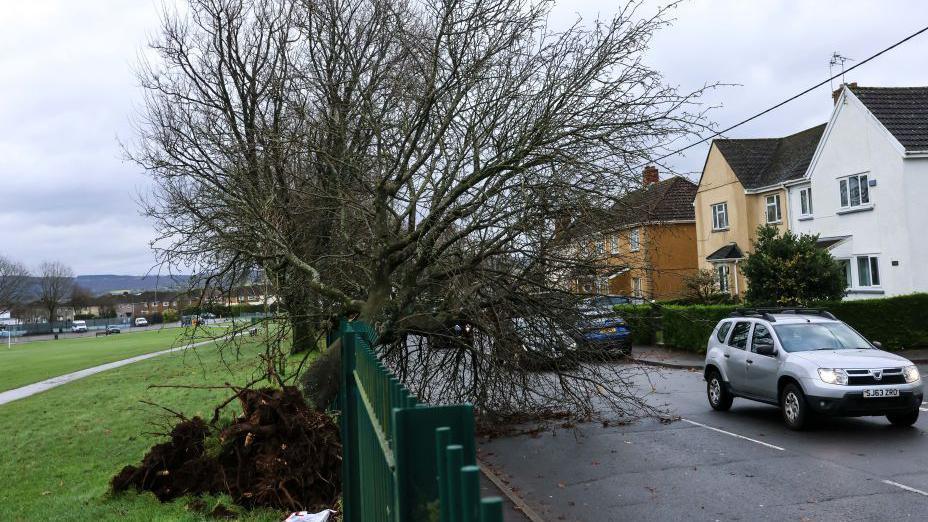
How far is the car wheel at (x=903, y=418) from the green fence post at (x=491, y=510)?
37.6ft

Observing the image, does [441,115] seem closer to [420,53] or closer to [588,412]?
[420,53]

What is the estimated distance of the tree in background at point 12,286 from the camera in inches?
4220

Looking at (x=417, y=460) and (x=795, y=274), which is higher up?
(x=795, y=274)

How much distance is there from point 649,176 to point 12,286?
122m

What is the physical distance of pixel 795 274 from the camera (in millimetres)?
22031

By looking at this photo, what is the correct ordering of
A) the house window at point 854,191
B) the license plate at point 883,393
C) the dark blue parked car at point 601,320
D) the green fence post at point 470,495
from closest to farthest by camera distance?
the green fence post at point 470,495 < the license plate at point 883,393 < the dark blue parked car at point 601,320 < the house window at point 854,191

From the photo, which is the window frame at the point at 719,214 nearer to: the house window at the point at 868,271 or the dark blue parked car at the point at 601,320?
the house window at the point at 868,271

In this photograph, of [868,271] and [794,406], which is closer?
[794,406]

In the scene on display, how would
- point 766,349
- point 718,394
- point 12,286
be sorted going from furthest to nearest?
point 12,286, point 718,394, point 766,349

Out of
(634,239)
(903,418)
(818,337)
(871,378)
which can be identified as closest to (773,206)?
(818,337)

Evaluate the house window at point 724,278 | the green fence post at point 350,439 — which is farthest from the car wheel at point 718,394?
the house window at point 724,278

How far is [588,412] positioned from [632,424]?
76.0 inches

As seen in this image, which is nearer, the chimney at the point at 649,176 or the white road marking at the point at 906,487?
the white road marking at the point at 906,487

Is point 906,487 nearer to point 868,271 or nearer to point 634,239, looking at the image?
point 634,239
